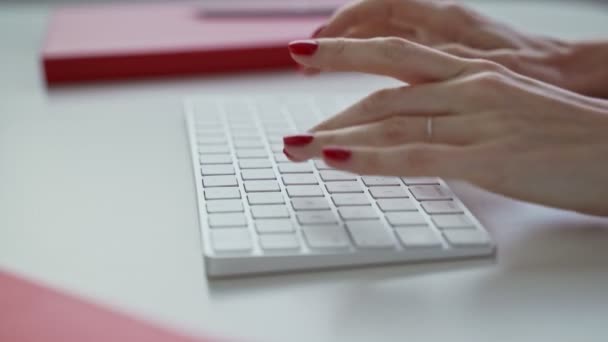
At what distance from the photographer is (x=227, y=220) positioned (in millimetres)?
582

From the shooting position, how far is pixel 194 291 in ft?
1.73

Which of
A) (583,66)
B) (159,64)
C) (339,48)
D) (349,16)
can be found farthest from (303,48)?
(159,64)

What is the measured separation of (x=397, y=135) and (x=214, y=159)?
0.19 metres

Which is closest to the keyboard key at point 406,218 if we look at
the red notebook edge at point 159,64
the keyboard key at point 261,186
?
the keyboard key at point 261,186

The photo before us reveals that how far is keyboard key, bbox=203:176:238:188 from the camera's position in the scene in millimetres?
655

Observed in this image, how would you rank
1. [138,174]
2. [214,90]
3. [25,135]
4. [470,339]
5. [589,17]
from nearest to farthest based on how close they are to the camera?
[470,339], [138,174], [25,135], [214,90], [589,17]

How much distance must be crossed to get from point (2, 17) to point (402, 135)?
3.69 ft

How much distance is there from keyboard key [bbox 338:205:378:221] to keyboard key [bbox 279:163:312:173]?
0.29 ft

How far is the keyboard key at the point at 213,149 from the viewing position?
0.74 meters

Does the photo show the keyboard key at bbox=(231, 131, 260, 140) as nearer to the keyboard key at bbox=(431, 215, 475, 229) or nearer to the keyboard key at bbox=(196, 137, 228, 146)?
the keyboard key at bbox=(196, 137, 228, 146)

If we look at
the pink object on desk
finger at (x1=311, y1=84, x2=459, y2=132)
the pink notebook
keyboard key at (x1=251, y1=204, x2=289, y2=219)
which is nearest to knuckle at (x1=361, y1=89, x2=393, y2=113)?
finger at (x1=311, y1=84, x2=459, y2=132)

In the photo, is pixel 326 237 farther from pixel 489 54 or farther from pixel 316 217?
pixel 489 54

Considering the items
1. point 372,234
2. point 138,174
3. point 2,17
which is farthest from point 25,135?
point 2,17

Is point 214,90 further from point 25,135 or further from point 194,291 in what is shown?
point 194,291
